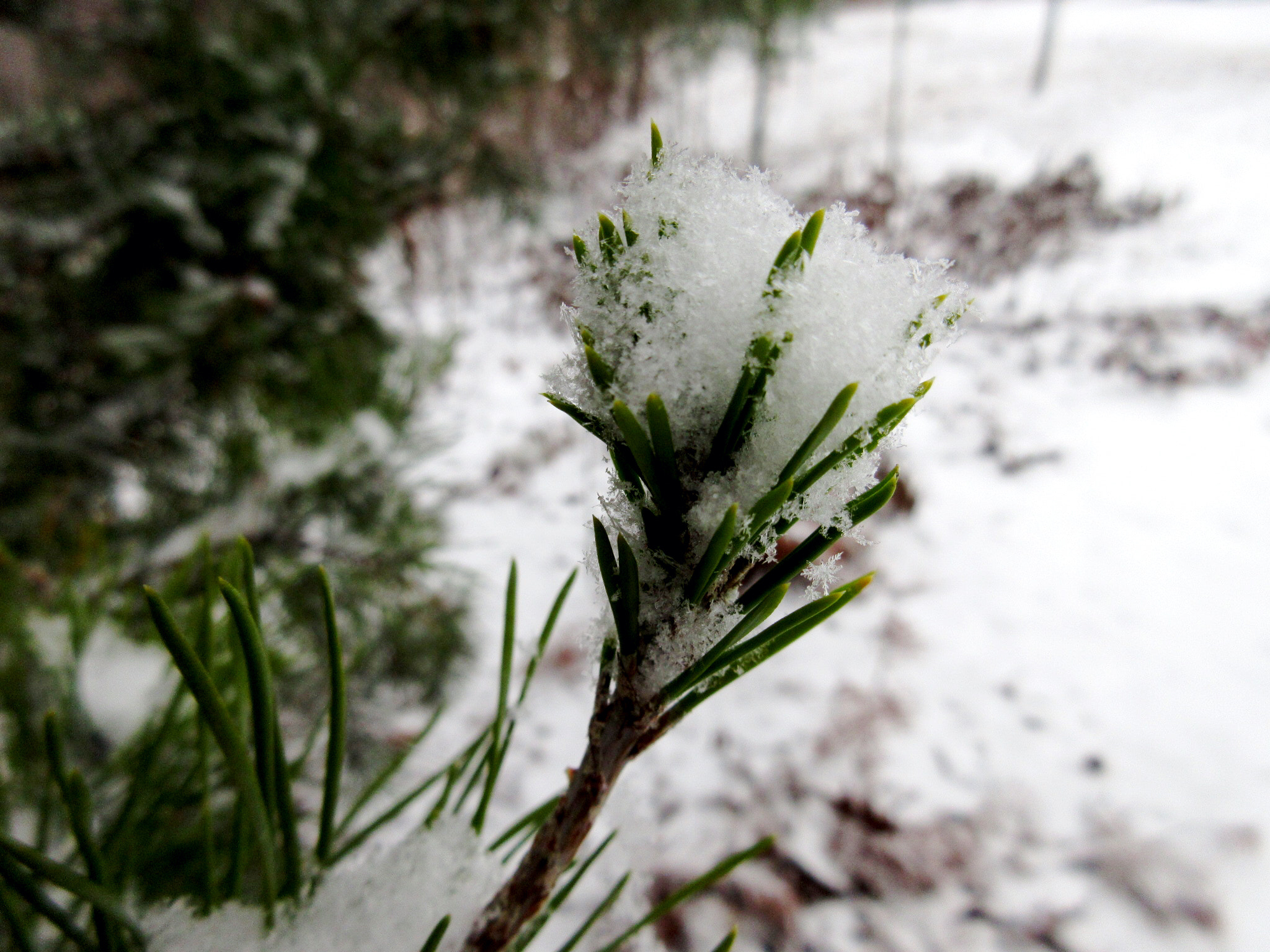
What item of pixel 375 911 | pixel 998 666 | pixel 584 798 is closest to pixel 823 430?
pixel 584 798

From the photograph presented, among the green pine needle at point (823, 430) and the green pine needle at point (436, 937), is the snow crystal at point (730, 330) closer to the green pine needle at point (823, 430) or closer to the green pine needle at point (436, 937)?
the green pine needle at point (823, 430)

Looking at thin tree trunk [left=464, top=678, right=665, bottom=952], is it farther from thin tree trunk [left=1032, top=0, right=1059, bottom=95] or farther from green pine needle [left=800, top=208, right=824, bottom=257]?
thin tree trunk [left=1032, top=0, right=1059, bottom=95]

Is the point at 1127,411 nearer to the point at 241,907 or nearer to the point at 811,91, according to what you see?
the point at 241,907

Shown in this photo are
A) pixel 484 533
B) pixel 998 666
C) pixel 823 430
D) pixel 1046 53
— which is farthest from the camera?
pixel 1046 53

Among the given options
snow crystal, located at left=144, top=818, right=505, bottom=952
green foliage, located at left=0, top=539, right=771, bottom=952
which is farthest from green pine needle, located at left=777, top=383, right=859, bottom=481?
snow crystal, located at left=144, top=818, right=505, bottom=952

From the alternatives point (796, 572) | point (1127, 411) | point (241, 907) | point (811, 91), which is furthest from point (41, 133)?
point (811, 91)

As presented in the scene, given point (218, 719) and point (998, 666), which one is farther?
point (998, 666)

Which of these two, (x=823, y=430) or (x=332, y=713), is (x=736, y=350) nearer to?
(x=823, y=430)
